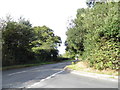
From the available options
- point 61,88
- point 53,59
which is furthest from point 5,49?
point 53,59

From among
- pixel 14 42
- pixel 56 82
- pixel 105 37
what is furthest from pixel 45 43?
pixel 56 82

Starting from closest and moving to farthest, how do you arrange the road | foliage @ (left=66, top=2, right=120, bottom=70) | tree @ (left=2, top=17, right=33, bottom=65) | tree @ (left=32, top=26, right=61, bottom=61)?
the road
foliage @ (left=66, top=2, right=120, bottom=70)
tree @ (left=2, top=17, right=33, bottom=65)
tree @ (left=32, top=26, right=61, bottom=61)

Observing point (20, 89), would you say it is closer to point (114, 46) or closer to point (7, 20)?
point (114, 46)

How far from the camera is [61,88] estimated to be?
5.03 metres

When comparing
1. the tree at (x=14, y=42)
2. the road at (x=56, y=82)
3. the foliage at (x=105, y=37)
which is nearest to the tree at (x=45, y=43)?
the tree at (x=14, y=42)

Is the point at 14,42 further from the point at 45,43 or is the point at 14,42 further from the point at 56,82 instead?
the point at 56,82

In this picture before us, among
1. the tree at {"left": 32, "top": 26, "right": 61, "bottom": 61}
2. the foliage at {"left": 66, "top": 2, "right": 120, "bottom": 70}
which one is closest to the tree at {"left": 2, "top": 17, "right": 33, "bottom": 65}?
the tree at {"left": 32, "top": 26, "right": 61, "bottom": 61}

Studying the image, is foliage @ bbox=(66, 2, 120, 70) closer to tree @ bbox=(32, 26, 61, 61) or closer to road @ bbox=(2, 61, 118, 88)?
road @ bbox=(2, 61, 118, 88)

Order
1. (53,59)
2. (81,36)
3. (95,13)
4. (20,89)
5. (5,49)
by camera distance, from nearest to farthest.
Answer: (20,89), (95,13), (81,36), (5,49), (53,59)

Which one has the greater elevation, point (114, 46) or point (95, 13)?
point (95, 13)

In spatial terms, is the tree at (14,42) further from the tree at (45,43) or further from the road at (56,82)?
the road at (56,82)

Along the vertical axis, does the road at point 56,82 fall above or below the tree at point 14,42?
below

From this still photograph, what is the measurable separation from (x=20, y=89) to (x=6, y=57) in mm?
13262

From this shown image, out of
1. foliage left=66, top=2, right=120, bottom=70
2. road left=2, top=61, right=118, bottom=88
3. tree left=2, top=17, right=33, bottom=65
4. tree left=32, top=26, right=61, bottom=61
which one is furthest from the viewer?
tree left=32, top=26, right=61, bottom=61
